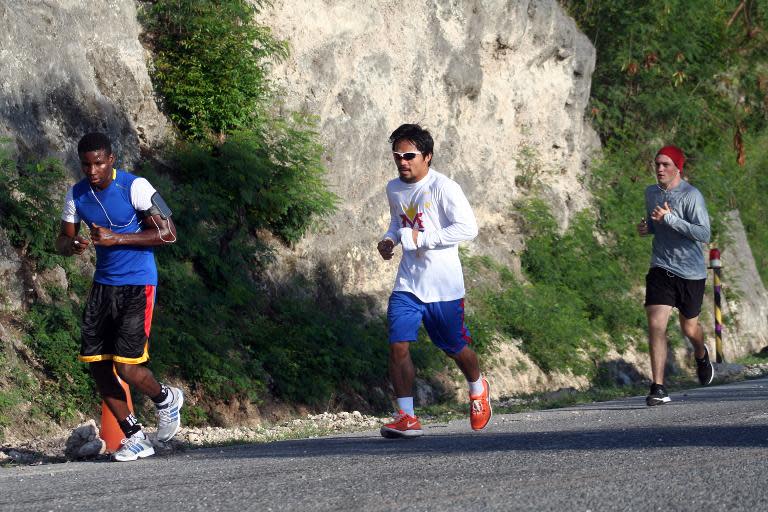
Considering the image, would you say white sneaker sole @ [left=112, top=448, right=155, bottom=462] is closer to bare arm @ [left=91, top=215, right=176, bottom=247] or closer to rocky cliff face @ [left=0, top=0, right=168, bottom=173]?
bare arm @ [left=91, top=215, right=176, bottom=247]

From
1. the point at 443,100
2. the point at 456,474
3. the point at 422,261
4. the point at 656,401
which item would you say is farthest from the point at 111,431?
the point at 443,100

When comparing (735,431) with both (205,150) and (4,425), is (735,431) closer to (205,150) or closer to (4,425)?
(4,425)

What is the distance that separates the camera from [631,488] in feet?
17.1

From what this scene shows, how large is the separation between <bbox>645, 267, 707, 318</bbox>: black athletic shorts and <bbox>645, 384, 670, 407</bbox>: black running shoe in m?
0.85

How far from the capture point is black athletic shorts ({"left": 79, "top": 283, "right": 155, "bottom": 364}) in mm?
7930

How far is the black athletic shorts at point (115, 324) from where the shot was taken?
7.93 m

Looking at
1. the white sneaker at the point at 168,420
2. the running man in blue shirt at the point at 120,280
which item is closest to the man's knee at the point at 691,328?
the white sneaker at the point at 168,420

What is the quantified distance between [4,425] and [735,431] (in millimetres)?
5437

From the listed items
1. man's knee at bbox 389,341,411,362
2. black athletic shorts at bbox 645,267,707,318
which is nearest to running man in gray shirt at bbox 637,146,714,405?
black athletic shorts at bbox 645,267,707,318

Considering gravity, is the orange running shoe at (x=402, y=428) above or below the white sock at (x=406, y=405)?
below

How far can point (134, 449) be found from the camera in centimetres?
784

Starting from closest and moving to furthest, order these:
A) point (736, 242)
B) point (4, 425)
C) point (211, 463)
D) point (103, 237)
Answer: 1. point (211, 463)
2. point (103, 237)
3. point (4, 425)
4. point (736, 242)

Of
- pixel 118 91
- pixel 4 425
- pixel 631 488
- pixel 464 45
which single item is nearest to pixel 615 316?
pixel 464 45

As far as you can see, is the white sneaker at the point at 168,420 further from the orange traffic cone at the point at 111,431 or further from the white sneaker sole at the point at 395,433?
the white sneaker sole at the point at 395,433
